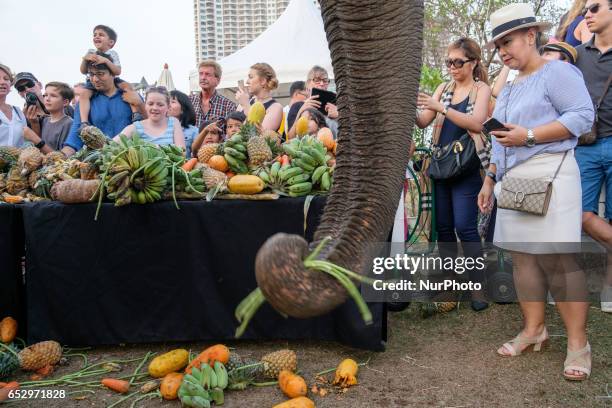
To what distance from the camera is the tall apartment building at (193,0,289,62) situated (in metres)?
34.1

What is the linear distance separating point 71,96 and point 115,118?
1.22m

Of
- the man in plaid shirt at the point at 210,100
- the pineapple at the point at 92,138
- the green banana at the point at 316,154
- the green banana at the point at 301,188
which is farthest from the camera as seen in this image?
the man in plaid shirt at the point at 210,100

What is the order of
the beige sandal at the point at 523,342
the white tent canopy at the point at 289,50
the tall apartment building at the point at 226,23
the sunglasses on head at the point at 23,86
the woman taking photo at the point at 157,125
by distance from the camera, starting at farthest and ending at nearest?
the tall apartment building at the point at 226,23 < the white tent canopy at the point at 289,50 < the sunglasses on head at the point at 23,86 < the woman taking photo at the point at 157,125 < the beige sandal at the point at 523,342

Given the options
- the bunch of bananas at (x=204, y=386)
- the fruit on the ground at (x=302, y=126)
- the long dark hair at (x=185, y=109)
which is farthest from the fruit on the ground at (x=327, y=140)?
the long dark hair at (x=185, y=109)

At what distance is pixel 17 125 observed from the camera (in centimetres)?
569

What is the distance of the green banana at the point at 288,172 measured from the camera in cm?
370

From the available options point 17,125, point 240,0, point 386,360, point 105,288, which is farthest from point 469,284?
point 240,0

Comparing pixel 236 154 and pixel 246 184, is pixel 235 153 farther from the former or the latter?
pixel 246 184

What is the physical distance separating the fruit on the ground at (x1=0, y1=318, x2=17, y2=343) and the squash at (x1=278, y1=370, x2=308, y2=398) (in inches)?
82.1

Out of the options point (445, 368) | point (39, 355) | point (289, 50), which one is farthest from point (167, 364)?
point (289, 50)

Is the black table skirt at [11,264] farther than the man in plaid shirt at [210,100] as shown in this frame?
No

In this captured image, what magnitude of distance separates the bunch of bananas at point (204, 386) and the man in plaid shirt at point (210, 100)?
3.69 metres

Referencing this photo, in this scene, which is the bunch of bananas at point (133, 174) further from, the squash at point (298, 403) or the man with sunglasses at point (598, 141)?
the man with sunglasses at point (598, 141)

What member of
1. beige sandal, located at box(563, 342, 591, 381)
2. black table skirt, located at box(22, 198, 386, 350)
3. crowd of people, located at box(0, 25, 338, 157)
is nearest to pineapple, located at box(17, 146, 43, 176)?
black table skirt, located at box(22, 198, 386, 350)
